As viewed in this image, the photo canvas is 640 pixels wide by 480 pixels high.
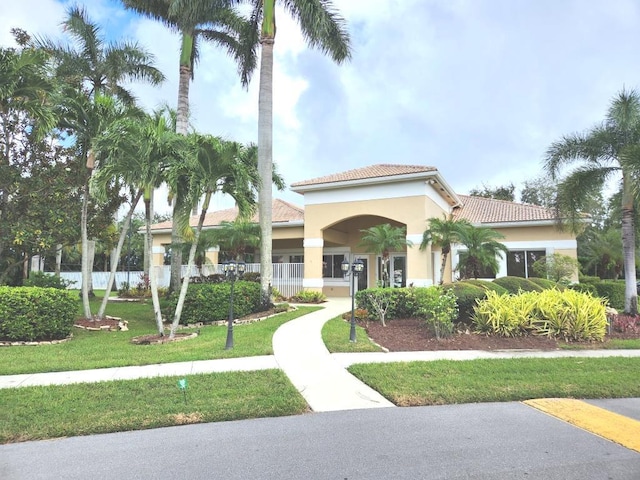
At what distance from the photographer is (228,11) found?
17.2 metres

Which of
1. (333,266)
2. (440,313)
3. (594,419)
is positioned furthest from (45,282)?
(594,419)

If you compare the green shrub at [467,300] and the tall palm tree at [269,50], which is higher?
the tall palm tree at [269,50]

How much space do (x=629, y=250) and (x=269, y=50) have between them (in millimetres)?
14592

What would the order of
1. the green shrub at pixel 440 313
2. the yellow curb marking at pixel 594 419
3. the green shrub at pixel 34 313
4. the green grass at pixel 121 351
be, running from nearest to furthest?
1. the yellow curb marking at pixel 594 419
2. the green grass at pixel 121 351
3. the green shrub at pixel 34 313
4. the green shrub at pixel 440 313

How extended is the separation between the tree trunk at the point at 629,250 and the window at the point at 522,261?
638 centimetres

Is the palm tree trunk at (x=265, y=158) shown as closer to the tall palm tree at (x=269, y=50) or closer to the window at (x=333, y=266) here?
the tall palm tree at (x=269, y=50)

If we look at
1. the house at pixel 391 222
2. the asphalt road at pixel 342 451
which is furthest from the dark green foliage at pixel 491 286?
the asphalt road at pixel 342 451

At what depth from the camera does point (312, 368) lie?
7.22 metres

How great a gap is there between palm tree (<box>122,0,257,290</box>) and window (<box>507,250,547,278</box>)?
16.1 m

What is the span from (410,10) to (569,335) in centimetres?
1026

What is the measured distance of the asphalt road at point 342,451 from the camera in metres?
3.60

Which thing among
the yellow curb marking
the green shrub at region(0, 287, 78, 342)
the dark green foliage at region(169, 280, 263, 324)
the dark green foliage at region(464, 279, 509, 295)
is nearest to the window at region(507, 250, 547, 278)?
the dark green foliage at region(464, 279, 509, 295)

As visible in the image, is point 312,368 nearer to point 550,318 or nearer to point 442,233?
point 550,318

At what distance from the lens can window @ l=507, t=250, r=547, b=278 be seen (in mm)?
20391
